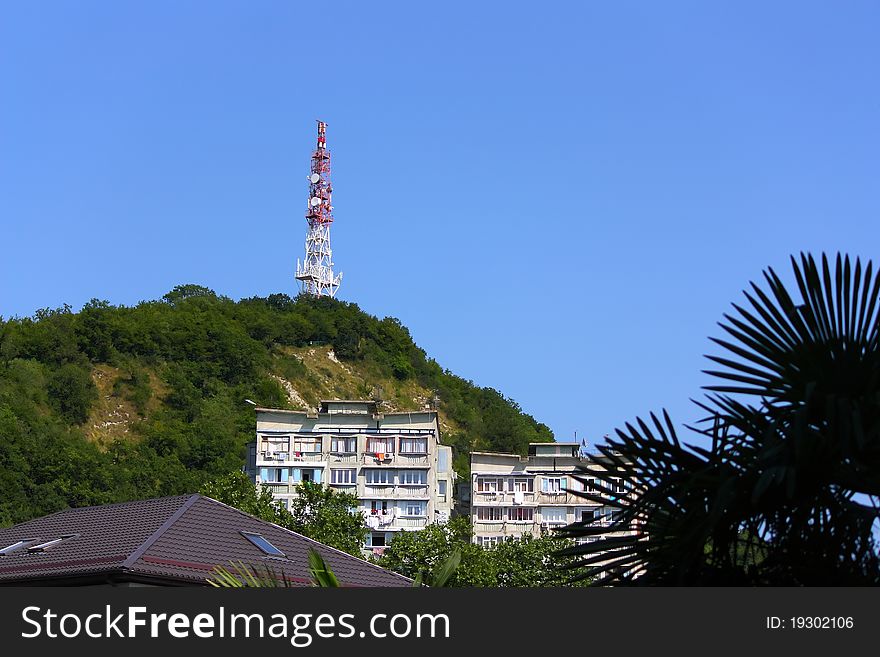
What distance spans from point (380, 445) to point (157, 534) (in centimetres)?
6476

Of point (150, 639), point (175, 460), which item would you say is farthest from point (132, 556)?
point (175, 460)

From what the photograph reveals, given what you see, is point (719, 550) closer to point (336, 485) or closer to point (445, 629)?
point (445, 629)

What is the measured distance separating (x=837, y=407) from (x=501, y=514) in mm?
77556

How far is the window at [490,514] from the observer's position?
8681cm

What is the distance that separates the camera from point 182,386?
396 feet

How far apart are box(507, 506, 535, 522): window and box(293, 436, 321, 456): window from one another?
12.6 metres

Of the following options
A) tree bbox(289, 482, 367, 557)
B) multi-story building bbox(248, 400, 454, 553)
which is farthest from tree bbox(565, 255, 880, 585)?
multi-story building bbox(248, 400, 454, 553)

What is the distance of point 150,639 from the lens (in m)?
9.61

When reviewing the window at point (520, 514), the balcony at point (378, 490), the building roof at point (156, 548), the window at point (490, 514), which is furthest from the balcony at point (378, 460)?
the building roof at point (156, 548)

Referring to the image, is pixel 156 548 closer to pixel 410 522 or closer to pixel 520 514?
pixel 410 522

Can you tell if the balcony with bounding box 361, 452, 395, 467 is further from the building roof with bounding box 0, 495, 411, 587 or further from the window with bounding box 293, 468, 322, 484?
the building roof with bounding box 0, 495, 411, 587

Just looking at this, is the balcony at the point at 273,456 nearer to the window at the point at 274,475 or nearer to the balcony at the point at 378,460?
the window at the point at 274,475

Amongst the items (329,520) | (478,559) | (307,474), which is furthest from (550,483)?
(329,520)

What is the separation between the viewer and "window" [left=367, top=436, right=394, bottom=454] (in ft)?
287
